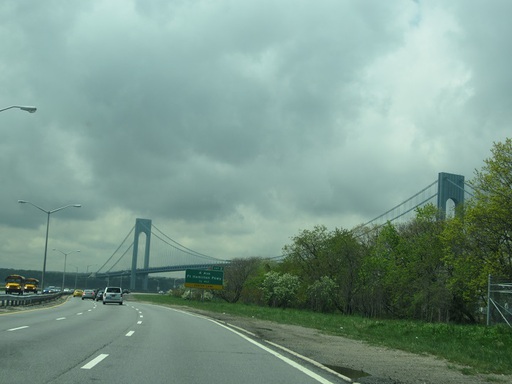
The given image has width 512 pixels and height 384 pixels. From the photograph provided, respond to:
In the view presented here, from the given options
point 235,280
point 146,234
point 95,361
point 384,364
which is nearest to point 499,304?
point 384,364

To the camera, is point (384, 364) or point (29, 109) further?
point (29, 109)

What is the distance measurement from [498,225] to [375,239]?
103ft

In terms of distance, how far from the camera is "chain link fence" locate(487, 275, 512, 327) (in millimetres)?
32094

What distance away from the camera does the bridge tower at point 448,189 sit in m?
64.6

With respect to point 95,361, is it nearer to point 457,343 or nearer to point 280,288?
point 457,343

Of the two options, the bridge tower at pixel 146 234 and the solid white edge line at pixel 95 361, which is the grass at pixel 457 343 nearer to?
the solid white edge line at pixel 95 361

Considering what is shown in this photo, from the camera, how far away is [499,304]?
3303 centimetres

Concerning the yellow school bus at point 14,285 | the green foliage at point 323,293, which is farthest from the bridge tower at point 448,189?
the yellow school bus at point 14,285

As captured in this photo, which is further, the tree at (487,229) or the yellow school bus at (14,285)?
the yellow school bus at (14,285)

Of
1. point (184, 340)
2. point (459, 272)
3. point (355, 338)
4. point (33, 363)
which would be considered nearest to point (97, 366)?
point (33, 363)

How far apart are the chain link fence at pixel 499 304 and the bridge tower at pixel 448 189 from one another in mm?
31196

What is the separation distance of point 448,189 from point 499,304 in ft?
114

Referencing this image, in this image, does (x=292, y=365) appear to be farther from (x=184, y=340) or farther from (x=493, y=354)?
(x=493, y=354)

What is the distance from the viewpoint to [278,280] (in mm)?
80062
